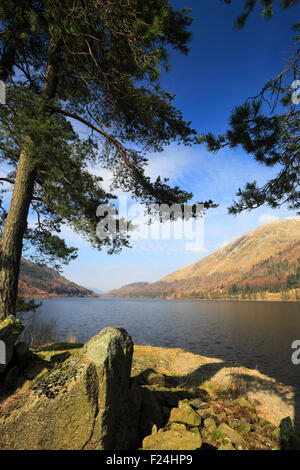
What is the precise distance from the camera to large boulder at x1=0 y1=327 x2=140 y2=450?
3.13m

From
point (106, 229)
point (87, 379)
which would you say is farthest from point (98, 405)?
point (106, 229)

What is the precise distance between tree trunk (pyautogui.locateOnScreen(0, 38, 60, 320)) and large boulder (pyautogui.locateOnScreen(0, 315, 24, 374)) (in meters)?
1.55

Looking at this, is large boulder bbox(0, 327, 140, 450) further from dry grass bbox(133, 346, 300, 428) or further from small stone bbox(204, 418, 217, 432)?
dry grass bbox(133, 346, 300, 428)

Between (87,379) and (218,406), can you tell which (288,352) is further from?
(87,379)

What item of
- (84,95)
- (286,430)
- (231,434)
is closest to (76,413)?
(231,434)

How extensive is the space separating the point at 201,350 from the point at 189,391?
17.5m

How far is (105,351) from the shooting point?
3607 mm

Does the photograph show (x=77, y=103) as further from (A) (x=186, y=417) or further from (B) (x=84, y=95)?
(A) (x=186, y=417)

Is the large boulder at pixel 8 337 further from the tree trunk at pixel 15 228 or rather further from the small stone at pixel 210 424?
the small stone at pixel 210 424

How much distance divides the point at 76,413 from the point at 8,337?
323 centimetres

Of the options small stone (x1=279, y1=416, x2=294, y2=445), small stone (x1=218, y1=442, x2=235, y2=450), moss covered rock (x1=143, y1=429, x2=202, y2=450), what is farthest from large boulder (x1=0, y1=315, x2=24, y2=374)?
small stone (x1=279, y1=416, x2=294, y2=445)

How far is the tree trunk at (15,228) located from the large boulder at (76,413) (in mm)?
4409

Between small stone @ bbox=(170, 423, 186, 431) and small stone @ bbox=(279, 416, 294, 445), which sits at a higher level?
small stone @ bbox=(170, 423, 186, 431)

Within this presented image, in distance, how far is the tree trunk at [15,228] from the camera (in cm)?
689
